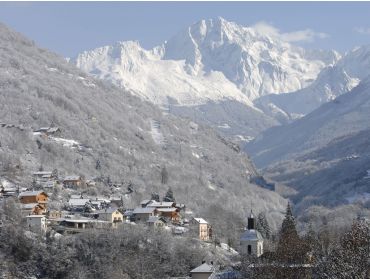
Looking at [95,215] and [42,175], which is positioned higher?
[42,175]

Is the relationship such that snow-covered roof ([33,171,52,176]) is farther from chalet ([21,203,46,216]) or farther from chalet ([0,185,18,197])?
chalet ([21,203,46,216])

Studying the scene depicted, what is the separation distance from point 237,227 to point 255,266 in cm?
10366

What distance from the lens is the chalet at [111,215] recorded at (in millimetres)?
144125

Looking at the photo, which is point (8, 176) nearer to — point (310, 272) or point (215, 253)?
point (215, 253)

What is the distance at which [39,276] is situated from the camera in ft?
392

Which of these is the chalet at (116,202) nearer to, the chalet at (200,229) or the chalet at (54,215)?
the chalet at (200,229)

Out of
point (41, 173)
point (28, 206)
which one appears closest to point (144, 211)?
point (28, 206)

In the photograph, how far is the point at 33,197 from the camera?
14312 cm

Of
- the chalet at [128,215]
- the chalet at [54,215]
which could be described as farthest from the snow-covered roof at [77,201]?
the chalet at [54,215]

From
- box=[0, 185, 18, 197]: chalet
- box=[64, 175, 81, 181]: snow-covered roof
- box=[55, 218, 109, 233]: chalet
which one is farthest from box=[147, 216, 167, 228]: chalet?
box=[64, 175, 81, 181]: snow-covered roof

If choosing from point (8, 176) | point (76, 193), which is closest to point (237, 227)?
point (76, 193)

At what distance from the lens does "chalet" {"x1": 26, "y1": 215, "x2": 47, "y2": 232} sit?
130 m

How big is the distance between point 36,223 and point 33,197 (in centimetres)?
1280

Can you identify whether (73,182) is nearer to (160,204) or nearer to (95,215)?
(160,204)
